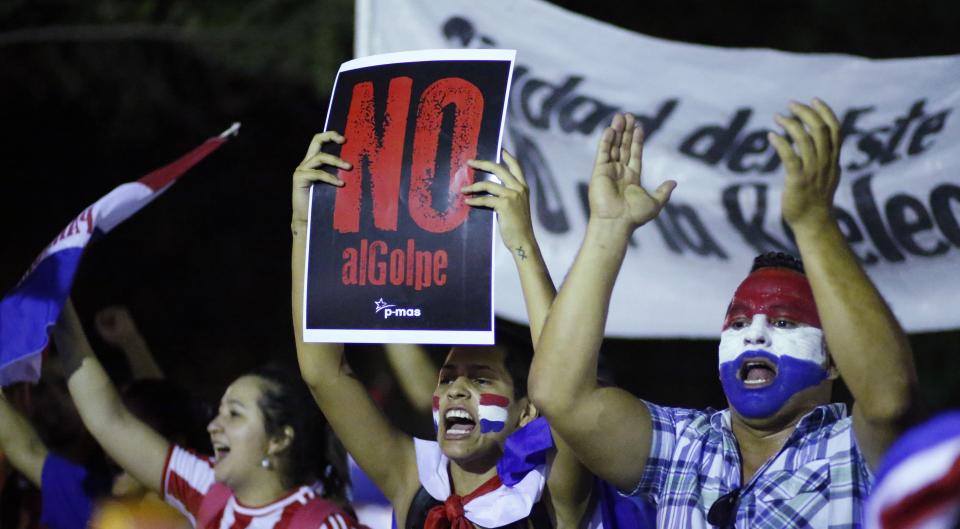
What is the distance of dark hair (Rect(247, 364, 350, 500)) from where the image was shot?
383 centimetres

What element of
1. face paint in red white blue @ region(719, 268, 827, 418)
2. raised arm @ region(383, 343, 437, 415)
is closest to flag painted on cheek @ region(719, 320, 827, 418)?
face paint in red white blue @ region(719, 268, 827, 418)

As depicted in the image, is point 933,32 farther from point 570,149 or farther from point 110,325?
point 110,325

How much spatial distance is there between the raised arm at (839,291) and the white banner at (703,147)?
2.02 meters

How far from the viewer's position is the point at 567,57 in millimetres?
→ 4754

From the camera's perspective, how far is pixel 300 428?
3869 mm

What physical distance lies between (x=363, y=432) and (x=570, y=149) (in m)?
1.68

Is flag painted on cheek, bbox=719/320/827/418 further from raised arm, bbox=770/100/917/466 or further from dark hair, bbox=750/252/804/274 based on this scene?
raised arm, bbox=770/100/917/466

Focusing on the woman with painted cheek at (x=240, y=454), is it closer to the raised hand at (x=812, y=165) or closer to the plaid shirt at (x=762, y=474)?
the plaid shirt at (x=762, y=474)

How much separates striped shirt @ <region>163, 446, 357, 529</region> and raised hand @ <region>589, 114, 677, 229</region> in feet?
4.72

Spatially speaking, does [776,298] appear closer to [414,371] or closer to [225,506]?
[414,371]

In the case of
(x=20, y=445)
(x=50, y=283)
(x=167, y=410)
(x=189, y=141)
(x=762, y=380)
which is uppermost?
(x=189, y=141)

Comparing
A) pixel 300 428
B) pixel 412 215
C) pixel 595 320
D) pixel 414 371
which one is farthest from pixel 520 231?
pixel 300 428

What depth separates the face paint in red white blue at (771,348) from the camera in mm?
2719

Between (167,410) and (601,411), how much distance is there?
2109 millimetres
